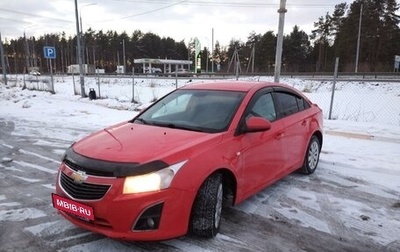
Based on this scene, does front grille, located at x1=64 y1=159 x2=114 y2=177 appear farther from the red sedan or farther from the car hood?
the car hood

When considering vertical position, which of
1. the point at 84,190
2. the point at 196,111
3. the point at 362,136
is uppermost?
the point at 196,111

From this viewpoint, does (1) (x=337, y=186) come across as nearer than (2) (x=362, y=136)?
Yes

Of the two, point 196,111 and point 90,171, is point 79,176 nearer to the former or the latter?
point 90,171

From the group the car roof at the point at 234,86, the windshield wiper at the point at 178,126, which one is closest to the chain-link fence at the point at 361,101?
the car roof at the point at 234,86

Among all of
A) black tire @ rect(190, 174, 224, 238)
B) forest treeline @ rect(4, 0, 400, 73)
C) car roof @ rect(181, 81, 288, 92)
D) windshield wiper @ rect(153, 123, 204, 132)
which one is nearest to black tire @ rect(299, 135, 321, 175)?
car roof @ rect(181, 81, 288, 92)

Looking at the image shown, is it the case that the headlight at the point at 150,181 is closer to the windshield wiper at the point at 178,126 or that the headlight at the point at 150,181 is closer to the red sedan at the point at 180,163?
the red sedan at the point at 180,163

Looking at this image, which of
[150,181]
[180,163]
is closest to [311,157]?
[180,163]

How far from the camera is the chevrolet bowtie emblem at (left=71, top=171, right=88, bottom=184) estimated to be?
3162 mm

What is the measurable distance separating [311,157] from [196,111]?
94.3 inches

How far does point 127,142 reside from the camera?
3605mm

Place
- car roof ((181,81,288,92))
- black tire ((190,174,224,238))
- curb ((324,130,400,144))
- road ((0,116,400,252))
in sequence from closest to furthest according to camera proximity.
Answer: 1. black tire ((190,174,224,238))
2. road ((0,116,400,252))
3. car roof ((181,81,288,92))
4. curb ((324,130,400,144))

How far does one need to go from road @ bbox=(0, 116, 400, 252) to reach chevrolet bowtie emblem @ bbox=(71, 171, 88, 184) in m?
0.70

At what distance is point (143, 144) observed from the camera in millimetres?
3500

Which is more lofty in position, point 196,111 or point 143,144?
point 196,111
